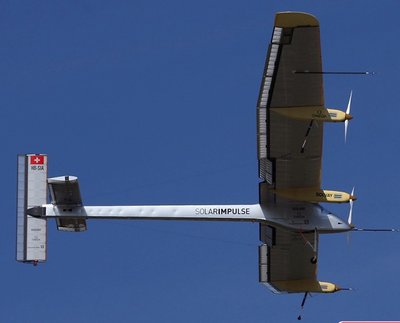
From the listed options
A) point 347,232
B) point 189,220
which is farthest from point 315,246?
point 189,220

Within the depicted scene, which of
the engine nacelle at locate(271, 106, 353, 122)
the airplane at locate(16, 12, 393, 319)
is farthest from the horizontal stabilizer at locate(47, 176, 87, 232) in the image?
the engine nacelle at locate(271, 106, 353, 122)

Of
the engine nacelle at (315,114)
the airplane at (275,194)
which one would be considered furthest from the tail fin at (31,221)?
the engine nacelle at (315,114)

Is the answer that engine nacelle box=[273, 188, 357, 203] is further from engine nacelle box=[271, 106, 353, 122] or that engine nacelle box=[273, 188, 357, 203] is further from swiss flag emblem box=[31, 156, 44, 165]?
swiss flag emblem box=[31, 156, 44, 165]

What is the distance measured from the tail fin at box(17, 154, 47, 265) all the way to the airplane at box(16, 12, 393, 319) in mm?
56

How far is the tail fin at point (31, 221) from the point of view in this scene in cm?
7462

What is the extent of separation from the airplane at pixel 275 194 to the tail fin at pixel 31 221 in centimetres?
6

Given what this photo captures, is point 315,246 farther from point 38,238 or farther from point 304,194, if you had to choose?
point 38,238

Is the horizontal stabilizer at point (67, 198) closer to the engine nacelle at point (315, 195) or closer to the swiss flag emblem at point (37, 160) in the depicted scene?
the swiss flag emblem at point (37, 160)

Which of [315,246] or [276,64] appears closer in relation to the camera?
[276,64]

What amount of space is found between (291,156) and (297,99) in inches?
165

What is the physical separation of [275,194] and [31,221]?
13624 mm

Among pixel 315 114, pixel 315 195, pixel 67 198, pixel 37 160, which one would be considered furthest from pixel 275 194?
pixel 37 160

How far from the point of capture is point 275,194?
242ft

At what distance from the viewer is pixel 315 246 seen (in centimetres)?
7481
